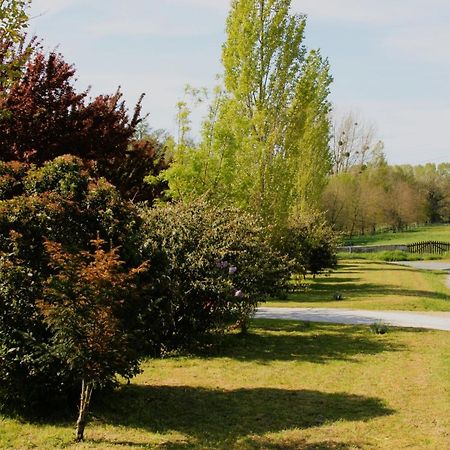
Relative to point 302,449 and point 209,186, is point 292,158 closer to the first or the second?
point 209,186

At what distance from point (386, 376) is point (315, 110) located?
26438 mm

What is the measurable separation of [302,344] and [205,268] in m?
2.77

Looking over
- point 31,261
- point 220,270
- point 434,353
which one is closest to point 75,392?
point 31,261

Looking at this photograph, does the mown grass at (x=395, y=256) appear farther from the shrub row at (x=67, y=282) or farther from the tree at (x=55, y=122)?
the shrub row at (x=67, y=282)

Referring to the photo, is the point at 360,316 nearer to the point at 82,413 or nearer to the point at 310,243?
the point at 310,243

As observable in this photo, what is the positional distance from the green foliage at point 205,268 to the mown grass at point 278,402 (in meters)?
0.64

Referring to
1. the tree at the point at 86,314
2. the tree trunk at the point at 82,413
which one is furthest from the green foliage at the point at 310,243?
the tree at the point at 86,314

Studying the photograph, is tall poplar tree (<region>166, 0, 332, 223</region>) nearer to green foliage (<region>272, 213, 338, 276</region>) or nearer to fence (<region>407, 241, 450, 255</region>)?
green foliage (<region>272, 213, 338, 276</region>)

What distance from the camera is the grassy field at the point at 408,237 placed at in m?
66.8

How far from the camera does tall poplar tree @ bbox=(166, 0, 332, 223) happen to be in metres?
17.5

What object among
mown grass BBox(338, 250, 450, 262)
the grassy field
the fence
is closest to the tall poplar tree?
mown grass BBox(338, 250, 450, 262)

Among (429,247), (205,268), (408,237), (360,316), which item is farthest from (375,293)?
(408,237)

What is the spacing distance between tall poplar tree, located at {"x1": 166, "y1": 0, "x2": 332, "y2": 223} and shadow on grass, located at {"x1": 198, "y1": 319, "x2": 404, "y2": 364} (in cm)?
561

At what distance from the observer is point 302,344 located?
1178cm
